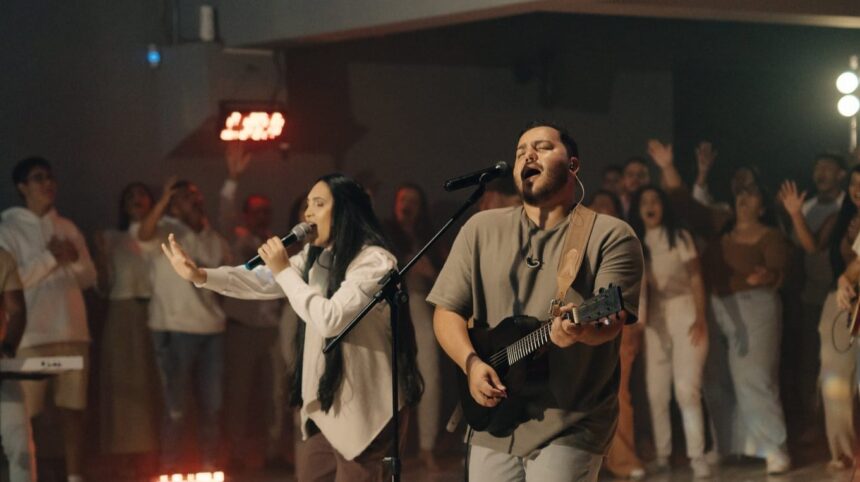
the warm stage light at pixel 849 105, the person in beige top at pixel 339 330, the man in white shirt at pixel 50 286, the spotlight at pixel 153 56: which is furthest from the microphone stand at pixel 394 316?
the warm stage light at pixel 849 105

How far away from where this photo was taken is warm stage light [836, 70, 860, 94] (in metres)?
10.3

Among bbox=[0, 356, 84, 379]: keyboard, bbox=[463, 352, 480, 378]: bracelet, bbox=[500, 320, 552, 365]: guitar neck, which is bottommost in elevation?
bbox=[0, 356, 84, 379]: keyboard

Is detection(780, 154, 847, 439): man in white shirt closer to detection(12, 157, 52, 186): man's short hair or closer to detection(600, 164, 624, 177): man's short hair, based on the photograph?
detection(600, 164, 624, 177): man's short hair

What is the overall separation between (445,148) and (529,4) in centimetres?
324

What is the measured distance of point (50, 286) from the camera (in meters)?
8.64

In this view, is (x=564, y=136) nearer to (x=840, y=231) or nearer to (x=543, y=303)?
(x=543, y=303)

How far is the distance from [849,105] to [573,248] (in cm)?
646

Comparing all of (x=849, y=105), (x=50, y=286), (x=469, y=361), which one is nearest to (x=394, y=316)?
(x=469, y=361)

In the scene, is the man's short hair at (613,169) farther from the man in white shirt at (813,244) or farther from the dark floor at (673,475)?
the dark floor at (673,475)

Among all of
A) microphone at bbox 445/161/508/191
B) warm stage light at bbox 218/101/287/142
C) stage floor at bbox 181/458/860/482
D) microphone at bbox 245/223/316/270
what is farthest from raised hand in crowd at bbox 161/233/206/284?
warm stage light at bbox 218/101/287/142

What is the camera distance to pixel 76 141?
9.98m

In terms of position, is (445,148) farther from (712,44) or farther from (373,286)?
(373,286)

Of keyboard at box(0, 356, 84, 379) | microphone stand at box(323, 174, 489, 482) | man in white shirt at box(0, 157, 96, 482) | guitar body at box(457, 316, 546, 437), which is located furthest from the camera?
man in white shirt at box(0, 157, 96, 482)

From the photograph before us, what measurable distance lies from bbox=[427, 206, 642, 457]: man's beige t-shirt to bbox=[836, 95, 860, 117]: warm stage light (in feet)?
20.7
